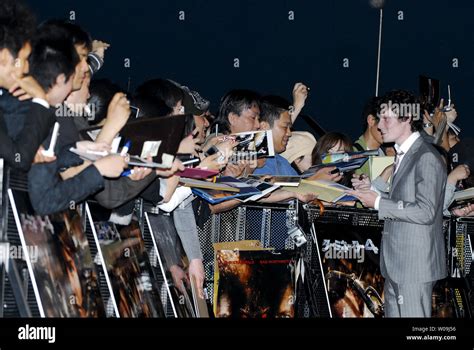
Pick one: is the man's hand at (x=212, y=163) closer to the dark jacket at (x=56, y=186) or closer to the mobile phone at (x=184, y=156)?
the mobile phone at (x=184, y=156)

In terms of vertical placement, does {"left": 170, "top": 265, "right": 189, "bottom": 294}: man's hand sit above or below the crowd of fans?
below

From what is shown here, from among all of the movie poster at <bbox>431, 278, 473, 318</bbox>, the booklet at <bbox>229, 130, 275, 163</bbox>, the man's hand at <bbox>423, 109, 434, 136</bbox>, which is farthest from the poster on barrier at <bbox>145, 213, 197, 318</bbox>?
the man's hand at <bbox>423, 109, 434, 136</bbox>

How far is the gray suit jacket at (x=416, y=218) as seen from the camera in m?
6.63

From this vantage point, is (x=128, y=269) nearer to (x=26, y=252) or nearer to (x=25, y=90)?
Result: (x=26, y=252)

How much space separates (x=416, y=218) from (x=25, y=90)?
10.0 feet

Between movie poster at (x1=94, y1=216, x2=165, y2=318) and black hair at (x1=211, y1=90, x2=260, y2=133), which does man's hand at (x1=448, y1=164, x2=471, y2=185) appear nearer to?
black hair at (x1=211, y1=90, x2=260, y2=133)

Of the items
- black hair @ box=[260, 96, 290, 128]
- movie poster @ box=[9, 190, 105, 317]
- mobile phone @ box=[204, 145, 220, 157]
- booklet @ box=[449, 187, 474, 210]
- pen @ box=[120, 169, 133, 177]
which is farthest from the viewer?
black hair @ box=[260, 96, 290, 128]

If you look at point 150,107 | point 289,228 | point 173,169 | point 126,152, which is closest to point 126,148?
point 126,152

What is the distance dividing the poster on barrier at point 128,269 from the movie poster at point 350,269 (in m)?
1.76

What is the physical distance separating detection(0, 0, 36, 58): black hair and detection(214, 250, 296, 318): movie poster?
285 centimetres

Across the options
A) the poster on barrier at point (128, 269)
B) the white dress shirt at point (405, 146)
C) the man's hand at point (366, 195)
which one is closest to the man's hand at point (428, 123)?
the white dress shirt at point (405, 146)

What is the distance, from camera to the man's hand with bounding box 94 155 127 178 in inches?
187

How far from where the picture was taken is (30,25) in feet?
15.7

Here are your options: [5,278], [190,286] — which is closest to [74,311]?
[5,278]
